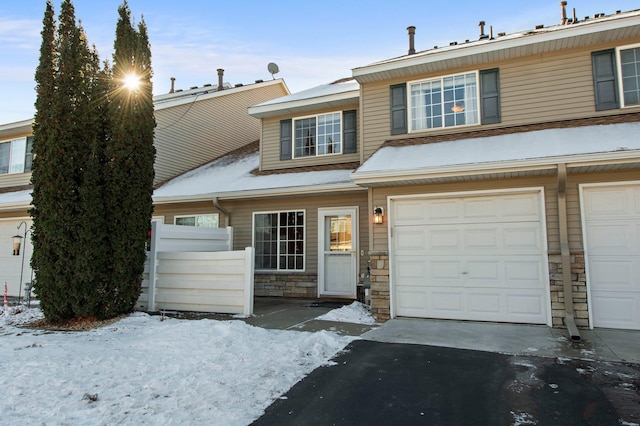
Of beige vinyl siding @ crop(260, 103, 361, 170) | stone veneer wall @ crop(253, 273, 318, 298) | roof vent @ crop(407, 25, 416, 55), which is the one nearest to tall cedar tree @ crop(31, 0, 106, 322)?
stone veneer wall @ crop(253, 273, 318, 298)

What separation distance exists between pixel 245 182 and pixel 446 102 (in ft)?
17.9

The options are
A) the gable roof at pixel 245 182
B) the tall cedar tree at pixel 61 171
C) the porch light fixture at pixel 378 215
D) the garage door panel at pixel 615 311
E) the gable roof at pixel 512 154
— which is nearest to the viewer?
the gable roof at pixel 512 154

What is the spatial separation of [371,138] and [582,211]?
393 cm

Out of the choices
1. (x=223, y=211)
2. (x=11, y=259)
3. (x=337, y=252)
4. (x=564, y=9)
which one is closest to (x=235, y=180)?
(x=223, y=211)

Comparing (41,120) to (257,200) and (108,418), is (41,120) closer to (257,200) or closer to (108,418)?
(257,200)

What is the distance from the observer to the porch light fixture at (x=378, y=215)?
720 centimetres

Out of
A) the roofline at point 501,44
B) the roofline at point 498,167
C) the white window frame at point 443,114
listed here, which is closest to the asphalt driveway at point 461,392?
the roofline at point 498,167

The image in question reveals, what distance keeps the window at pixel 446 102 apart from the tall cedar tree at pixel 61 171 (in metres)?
5.60

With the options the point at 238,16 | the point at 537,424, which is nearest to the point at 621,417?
the point at 537,424

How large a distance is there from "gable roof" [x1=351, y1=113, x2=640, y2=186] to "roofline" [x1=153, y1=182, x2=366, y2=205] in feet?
5.05

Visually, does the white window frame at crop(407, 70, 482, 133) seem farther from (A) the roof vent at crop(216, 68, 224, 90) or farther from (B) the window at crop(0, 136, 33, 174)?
(B) the window at crop(0, 136, 33, 174)

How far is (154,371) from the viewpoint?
13.6 ft

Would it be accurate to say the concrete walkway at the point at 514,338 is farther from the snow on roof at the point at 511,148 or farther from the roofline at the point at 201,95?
the roofline at the point at 201,95

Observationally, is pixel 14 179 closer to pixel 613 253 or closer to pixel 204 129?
pixel 204 129
